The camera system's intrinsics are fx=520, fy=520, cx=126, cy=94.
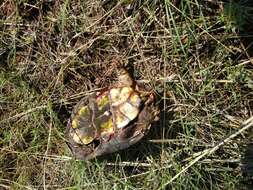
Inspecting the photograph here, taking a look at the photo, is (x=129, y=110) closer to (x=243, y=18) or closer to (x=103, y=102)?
(x=103, y=102)

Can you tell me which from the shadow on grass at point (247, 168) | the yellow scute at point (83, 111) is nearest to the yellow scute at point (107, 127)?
the yellow scute at point (83, 111)

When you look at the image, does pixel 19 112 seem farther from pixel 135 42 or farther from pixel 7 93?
pixel 135 42

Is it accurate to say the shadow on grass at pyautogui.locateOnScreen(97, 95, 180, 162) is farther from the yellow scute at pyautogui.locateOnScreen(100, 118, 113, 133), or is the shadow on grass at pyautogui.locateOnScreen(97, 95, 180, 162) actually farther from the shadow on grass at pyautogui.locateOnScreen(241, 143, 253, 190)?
the shadow on grass at pyautogui.locateOnScreen(241, 143, 253, 190)

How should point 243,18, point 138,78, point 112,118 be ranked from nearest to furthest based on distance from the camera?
point 243,18 < point 112,118 < point 138,78

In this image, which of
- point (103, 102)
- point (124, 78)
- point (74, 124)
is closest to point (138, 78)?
point (124, 78)

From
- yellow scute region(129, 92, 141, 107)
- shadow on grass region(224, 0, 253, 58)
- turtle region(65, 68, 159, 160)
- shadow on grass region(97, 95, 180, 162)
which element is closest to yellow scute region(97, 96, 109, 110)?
turtle region(65, 68, 159, 160)

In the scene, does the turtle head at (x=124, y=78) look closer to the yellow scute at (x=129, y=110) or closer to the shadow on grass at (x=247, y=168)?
the yellow scute at (x=129, y=110)
